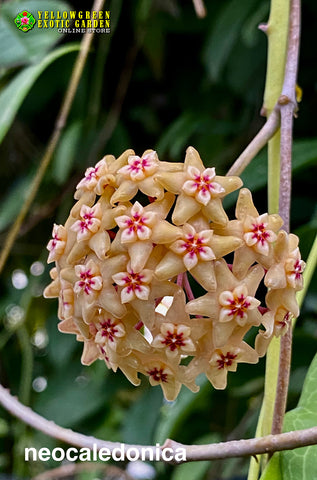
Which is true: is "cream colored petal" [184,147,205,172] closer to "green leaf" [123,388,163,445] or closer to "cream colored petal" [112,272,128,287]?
"cream colored petal" [112,272,128,287]

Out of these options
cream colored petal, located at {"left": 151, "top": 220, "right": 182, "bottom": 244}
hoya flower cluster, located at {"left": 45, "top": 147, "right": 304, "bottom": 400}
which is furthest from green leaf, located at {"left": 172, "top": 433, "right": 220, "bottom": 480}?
cream colored petal, located at {"left": 151, "top": 220, "right": 182, "bottom": 244}

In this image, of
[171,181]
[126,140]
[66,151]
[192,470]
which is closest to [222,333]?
[171,181]

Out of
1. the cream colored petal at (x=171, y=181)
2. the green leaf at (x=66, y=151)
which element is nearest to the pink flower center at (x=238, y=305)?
the cream colored petal at (x=171, y=181)

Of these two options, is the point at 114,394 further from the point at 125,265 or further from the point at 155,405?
the point at 125,265

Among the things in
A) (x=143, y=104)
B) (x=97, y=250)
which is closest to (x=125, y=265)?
(x=97, y=250)

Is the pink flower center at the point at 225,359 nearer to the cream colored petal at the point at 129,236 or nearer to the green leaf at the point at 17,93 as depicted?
the cream colored petal at the point at 129,236

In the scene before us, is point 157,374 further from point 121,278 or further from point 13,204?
point 13,204

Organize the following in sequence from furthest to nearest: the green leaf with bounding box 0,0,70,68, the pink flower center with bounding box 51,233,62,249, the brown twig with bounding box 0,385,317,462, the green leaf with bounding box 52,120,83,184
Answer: the green leaf with bounding box 52,120,83,184, the green leaf with bounding box 0,0,70,68, the pink flower center with bounding box 51,233,62,249, the brown twig with bounding box 0,385,317,462

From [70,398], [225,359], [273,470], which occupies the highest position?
[225,359]
